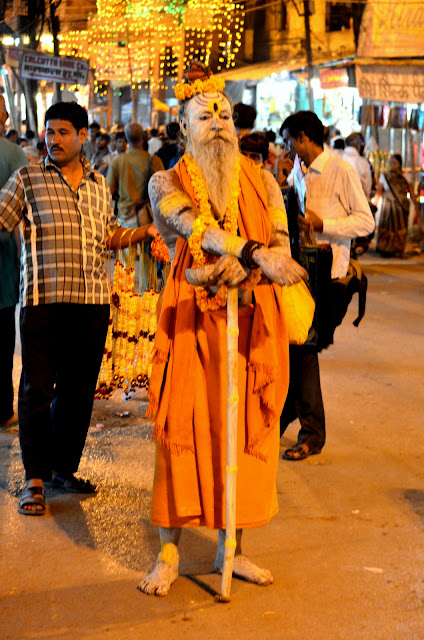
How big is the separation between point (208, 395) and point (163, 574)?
0.80 meters

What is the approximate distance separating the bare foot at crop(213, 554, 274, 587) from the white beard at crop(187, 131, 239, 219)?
5.00 feet

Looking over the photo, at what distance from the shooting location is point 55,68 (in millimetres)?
18469

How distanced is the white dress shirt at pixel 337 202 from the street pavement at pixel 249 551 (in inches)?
52.0

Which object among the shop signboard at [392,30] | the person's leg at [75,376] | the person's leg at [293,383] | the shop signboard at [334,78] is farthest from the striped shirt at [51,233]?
the shop signboard at [334,78]

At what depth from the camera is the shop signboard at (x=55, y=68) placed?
60.0ft

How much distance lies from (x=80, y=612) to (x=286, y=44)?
28390 millimetres

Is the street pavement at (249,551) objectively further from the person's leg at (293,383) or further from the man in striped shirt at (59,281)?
the man in striped shirt at (59,281)

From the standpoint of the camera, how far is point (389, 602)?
366 cm

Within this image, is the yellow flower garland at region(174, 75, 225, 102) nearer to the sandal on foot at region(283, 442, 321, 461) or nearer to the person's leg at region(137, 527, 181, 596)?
the person's leg at region(137, 527, 181, 596)

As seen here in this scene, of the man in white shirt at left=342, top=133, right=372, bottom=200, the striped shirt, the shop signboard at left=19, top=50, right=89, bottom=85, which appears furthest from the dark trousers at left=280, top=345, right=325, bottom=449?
the shop signboard at left=19, top=50, right=89, bottom=85

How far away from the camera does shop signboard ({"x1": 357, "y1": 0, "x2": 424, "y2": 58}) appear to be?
19.1 m

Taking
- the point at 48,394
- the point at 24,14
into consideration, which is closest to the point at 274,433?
the point at 48,394

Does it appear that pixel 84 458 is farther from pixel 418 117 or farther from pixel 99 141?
pixel 418 117

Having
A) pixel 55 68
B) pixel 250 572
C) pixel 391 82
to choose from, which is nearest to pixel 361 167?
pixel 391 82
